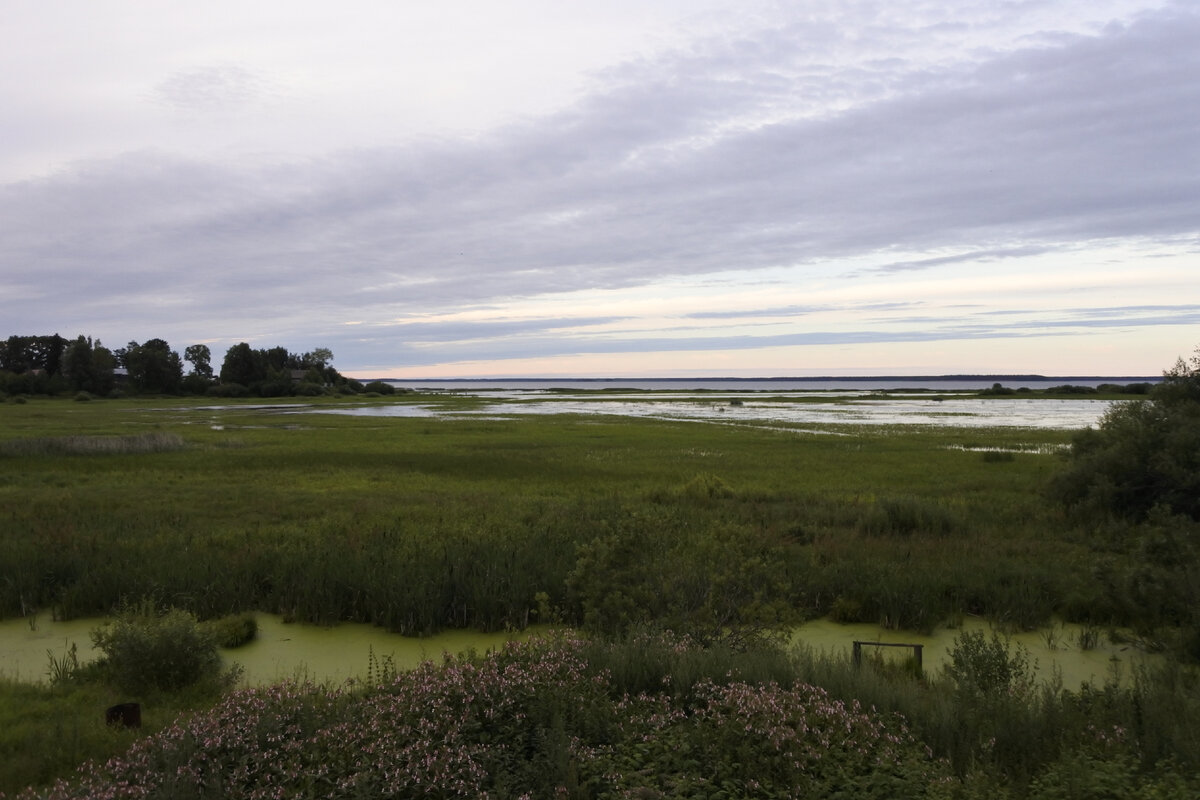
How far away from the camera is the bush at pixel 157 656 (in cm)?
738

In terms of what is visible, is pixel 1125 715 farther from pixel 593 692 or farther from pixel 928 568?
pixel 928 568

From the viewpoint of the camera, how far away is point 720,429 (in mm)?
46375

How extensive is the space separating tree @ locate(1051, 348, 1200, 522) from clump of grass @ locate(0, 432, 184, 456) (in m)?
31.4

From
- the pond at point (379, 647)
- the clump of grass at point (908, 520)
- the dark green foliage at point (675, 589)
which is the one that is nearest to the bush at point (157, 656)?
the pond at point (379, 647)

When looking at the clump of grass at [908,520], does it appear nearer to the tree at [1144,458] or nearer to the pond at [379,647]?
the tree at [1144,458]

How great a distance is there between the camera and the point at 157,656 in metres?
7.44

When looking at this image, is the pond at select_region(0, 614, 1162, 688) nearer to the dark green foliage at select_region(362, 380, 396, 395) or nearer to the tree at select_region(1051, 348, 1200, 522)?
the tree at select_region(1051, 348, 1200, 522)

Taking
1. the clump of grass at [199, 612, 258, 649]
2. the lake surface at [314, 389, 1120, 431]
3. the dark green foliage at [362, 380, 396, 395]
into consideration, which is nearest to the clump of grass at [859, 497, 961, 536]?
the clump of grass at [199, 612, 258, 649]

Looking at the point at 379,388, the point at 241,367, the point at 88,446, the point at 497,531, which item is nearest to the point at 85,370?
the point at 241,367

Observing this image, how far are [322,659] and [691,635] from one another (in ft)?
14.5

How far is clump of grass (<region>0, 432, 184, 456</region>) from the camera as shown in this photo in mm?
28609

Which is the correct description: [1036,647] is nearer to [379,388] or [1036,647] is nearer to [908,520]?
[908,520]

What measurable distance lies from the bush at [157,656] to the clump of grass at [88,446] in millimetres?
25215

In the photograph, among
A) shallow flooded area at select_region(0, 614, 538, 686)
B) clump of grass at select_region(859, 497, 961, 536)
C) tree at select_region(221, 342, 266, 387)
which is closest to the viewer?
shallow flooded area at select_region(0, 614, 538, 686)
